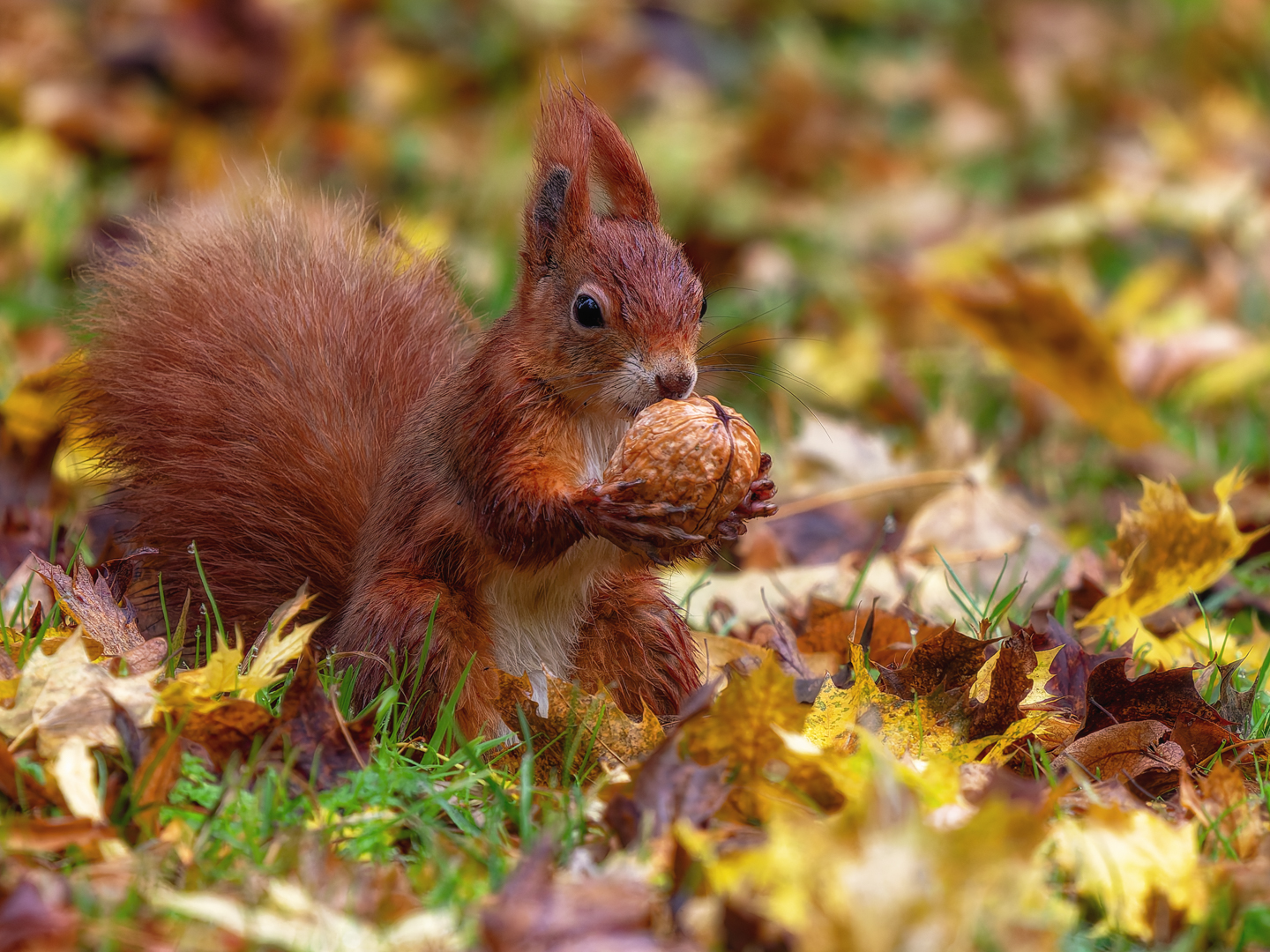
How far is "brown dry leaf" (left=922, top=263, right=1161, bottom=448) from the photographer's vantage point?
9.84 feet

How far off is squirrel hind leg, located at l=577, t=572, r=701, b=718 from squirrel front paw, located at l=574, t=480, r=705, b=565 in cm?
22

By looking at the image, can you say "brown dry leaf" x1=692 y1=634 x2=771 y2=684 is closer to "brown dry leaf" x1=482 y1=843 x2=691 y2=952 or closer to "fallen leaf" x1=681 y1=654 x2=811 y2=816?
"fallen leaf" x1=681 y1=654 x2=811 y2=816

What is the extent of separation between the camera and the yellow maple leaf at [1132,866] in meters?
1.23

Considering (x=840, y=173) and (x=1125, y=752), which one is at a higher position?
(x=1125, y=752)

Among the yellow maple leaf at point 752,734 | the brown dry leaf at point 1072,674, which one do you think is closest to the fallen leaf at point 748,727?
the yellow maple leaf at point 752,734

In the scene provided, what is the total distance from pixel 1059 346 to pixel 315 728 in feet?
6.83

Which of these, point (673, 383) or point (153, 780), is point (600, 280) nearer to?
point (673, 383)

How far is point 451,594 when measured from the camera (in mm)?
1650

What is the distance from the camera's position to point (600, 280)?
1647 mm

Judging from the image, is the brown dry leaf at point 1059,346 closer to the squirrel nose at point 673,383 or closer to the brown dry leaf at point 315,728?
the squirrel nose at point 673,383

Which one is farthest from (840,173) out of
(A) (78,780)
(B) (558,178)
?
(A) (78,780)

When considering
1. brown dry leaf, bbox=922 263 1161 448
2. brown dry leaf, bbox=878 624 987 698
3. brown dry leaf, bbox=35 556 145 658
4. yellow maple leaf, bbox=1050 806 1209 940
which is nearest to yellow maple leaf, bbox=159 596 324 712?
brown dry leaf, bbox=35 556 145 658

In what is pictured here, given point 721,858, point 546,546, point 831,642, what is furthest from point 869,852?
point 831,642

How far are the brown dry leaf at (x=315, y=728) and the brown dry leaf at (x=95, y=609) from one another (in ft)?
1.02
